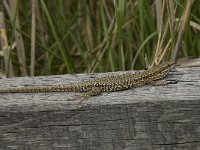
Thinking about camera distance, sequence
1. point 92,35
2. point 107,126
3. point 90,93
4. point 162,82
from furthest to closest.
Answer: point 92,35, point 162,82, point 90,93, point 107,126

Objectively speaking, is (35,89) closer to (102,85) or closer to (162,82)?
(102,85)

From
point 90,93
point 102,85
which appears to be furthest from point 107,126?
point 102,85

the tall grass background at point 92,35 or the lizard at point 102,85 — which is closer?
the lizard at point 102,85

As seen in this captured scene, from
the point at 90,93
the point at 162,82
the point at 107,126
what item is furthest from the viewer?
the point at 162,82

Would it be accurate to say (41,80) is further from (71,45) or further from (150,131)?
Result: (71,45)

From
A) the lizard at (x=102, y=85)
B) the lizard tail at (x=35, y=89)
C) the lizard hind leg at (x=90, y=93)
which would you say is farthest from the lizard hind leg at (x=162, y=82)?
the lizard tail at (x=35, y=89)

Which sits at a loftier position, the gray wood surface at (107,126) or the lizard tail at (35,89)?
the lizard tail at (35,89)

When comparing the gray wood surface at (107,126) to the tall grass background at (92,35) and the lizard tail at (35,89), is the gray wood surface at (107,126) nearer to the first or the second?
the lizard tail at (35,89)

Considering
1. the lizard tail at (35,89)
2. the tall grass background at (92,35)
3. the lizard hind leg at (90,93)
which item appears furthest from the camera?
the tall grass background at (92,35)
